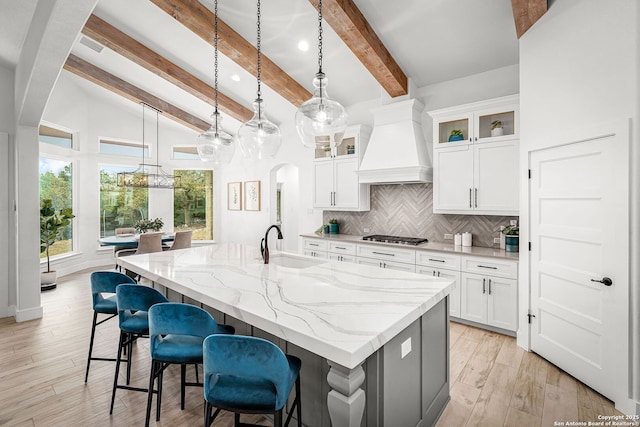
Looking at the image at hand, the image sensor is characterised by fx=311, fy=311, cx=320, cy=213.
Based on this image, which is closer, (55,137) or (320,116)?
(320,116)

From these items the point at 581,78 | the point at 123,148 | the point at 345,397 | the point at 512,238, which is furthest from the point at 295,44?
the point at 123,148

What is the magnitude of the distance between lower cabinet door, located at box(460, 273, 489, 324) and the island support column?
2.71m

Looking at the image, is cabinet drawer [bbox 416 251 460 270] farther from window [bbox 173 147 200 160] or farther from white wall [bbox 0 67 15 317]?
window [bbox 173 147 200 160]

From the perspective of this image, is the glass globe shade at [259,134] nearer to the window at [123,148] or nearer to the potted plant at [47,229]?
the potted plant at [47,229]

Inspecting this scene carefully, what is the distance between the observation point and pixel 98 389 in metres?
2.45

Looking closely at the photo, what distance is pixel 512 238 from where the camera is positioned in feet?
11.5

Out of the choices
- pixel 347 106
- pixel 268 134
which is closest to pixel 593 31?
pixel 268 134

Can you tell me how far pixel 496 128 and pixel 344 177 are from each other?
2.23 meters

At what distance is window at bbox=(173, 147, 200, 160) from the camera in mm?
7930

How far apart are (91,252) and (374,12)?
726 centimetres

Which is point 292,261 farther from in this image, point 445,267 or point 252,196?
point 252,196

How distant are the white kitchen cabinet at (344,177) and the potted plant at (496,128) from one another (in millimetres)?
1830

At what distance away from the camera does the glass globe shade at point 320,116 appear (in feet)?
7.28

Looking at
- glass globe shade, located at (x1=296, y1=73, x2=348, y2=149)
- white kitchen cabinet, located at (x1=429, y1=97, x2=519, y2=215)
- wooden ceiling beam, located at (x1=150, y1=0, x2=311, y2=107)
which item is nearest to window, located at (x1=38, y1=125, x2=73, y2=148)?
wooden ceiling beam, located at (x1=150, y1=0, x2=311, y2=107)
